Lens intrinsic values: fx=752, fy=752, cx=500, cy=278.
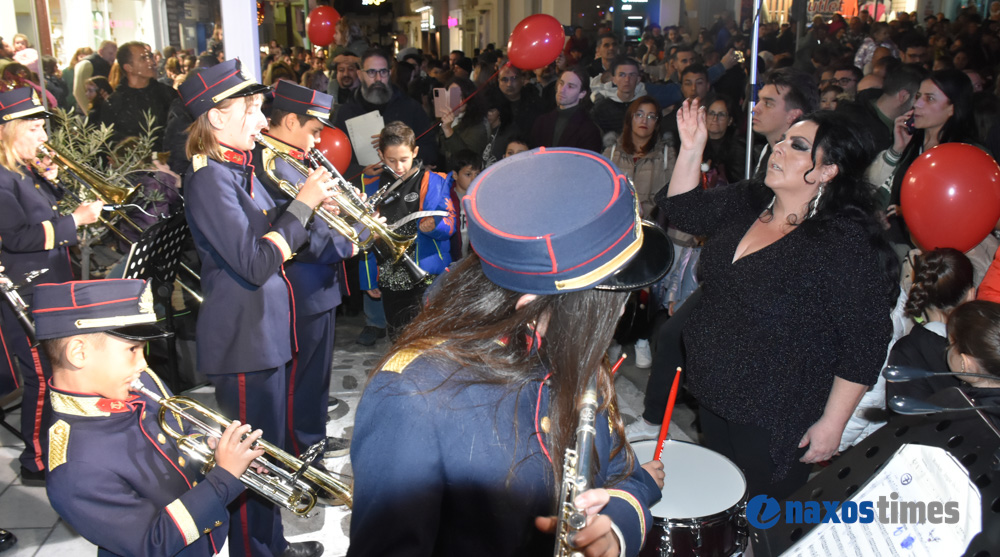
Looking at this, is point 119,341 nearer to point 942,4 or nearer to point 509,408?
point 509,408

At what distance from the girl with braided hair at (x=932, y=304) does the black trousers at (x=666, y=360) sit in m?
0.89

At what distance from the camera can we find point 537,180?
4.43 feet

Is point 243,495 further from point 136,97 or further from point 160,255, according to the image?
point 136,97

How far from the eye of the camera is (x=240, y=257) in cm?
269

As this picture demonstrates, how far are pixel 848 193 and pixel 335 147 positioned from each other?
414 centimetres

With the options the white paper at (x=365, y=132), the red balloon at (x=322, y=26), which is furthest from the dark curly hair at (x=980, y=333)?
the red balloon at (x=322, y=26)

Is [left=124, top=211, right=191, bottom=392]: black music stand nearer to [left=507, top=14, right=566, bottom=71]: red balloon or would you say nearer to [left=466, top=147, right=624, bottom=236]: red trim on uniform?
[left=466, top=147, right=624, bottom=236]: red trim on uniform

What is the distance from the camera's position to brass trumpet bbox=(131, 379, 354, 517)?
2.28 m

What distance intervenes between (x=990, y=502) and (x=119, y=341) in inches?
82.9

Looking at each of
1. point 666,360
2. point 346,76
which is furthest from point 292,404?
point 346,76

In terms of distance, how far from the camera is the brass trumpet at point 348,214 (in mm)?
3475

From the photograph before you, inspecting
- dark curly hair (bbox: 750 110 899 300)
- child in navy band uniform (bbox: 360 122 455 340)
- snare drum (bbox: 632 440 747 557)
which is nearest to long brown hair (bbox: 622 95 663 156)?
child in navy band uniform (bbox: 360 122 455 340)

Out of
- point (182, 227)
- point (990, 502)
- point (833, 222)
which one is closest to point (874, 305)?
point (833, 222)

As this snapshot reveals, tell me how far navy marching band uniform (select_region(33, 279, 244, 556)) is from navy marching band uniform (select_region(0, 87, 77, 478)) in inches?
68.9
